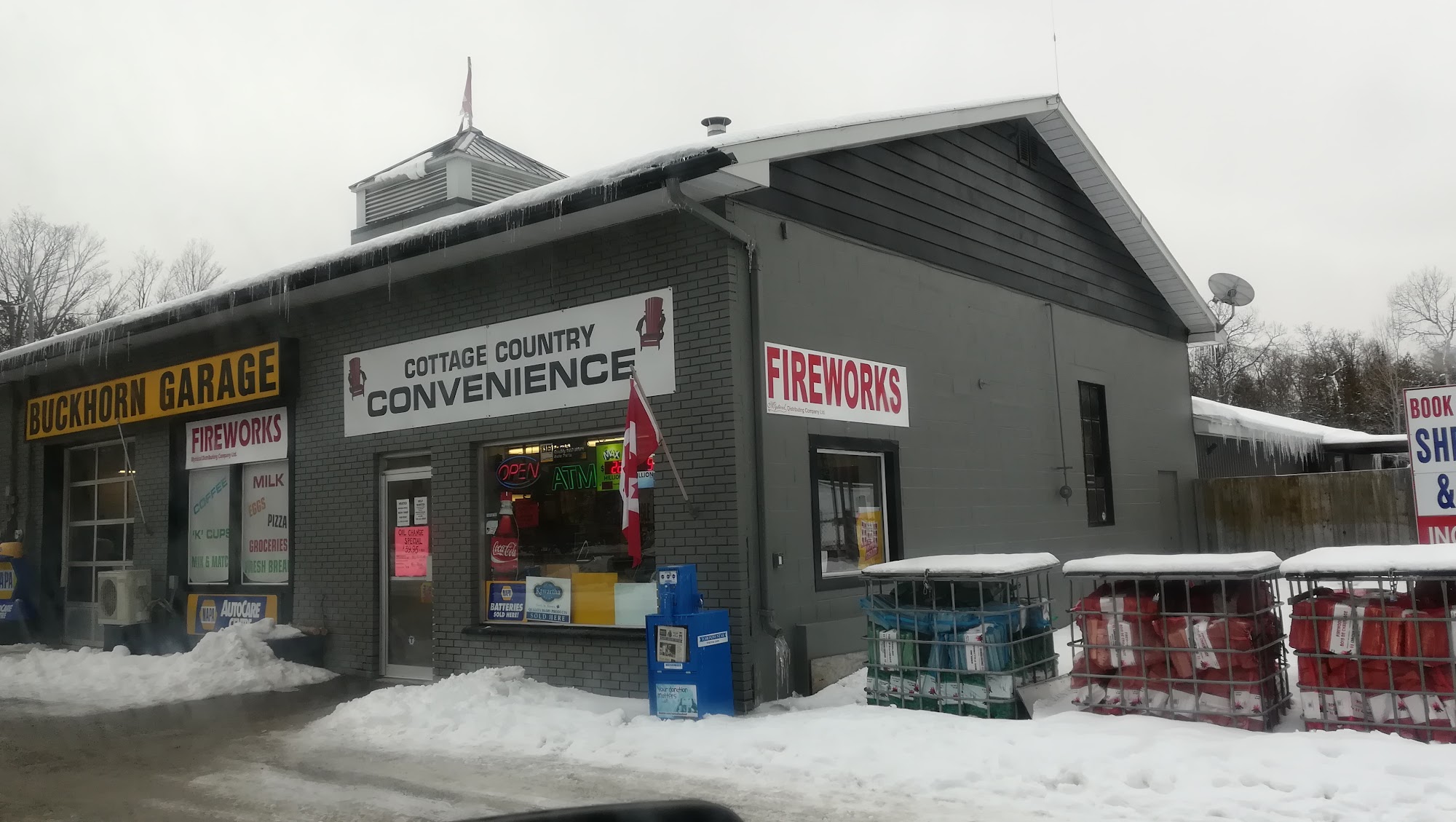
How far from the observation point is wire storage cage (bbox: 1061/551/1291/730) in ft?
22.1

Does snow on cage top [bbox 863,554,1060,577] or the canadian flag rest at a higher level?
the canadian flag

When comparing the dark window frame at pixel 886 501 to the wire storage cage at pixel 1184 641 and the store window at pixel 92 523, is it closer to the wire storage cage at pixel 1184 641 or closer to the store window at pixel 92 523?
the wire storage cage at pixel 1184 641

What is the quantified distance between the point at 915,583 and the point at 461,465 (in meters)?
4.63

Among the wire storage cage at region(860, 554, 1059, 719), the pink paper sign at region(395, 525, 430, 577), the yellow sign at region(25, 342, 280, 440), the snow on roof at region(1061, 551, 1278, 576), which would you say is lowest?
the wire storage cage at region(860, 554, 1059, 719)

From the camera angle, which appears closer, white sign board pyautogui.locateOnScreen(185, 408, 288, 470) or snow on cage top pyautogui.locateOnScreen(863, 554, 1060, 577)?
snow on cage top pyautogui.locateOnScreen(863, 554, 1060, 577)

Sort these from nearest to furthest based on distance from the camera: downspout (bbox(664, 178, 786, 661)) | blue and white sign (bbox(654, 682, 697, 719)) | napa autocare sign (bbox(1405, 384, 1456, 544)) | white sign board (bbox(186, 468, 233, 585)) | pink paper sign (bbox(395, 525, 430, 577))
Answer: blue and white sign (bbox(654, 682, 697, 719)) → napa autocare sign (bbox(1405, 384, 1456, 544)) → downspout (bbox(664, 178, 786, 661)) → pink paper sign (bbox(395, 525, 430, 577)) → white sign board (bbox(186, 468, 233, 585))

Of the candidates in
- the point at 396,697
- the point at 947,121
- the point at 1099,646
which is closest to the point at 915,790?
the point at 1099,646

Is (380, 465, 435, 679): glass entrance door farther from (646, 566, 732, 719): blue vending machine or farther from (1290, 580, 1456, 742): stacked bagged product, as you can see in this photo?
(1290, 580, 1456, 742): stacked bagged product

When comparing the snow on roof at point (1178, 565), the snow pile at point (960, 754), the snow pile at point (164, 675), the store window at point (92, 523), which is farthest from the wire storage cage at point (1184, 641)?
the store window at point (92, 523)

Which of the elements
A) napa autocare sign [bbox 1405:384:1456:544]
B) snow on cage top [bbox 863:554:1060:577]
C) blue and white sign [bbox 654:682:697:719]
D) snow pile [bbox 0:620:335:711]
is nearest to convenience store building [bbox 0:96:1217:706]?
blue and white sign [bbox 654:682:697:719]

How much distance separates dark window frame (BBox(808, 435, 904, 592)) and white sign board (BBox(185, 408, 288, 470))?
253 inches

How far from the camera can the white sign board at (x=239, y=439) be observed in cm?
1219

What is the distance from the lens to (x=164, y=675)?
10.6m

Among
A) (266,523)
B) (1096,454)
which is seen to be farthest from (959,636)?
(266,523)
